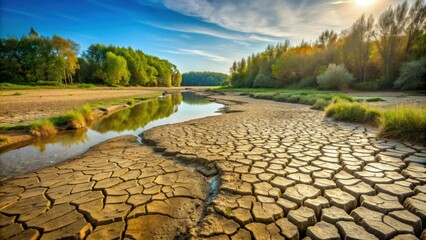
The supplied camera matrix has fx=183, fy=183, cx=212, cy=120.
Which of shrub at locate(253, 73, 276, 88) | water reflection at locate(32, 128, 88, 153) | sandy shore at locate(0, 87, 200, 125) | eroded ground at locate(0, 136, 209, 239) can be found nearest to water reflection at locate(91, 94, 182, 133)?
water reflection at locate(32, 128, 88, 153)

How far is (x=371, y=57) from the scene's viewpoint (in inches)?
987

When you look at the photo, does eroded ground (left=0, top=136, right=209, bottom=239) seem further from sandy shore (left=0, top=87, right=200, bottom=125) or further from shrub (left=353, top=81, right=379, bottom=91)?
shrub (left=353, top=81, right=379, bottom=91)

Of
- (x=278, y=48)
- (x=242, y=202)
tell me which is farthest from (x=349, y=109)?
(x=278, y=48)

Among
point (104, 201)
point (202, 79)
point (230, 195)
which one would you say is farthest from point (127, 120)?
point (202, 79)

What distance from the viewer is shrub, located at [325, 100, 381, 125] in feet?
20.4

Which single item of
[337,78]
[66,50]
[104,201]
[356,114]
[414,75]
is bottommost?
[104,201]

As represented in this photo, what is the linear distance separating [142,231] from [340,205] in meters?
2.18

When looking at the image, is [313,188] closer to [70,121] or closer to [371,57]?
[70,121]

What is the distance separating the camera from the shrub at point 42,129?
19.9ft

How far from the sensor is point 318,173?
112 inches

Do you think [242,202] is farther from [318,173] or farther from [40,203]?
[40,203]

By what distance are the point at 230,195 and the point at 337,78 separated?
2674cm

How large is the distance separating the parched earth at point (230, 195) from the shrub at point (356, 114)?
8.45 ft

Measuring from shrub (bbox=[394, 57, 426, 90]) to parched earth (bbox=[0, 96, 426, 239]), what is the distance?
20623 millimetres
